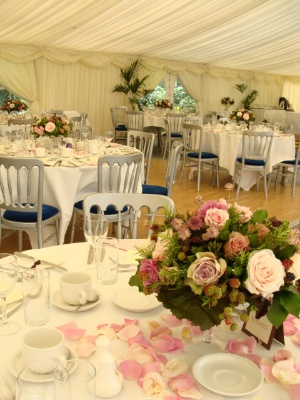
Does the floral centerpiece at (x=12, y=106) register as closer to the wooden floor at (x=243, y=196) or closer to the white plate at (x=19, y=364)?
the wooden floor at (x=243, y=196)

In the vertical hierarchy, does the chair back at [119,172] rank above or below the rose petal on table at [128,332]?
above

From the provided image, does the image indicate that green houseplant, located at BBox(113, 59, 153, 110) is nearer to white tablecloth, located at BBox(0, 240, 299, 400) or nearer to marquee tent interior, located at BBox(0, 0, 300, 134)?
marquee tent interior, located at BBox(0, 0, 300, 134)

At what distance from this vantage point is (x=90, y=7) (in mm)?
8188

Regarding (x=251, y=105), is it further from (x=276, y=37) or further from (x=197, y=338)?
(x=197, y=338)

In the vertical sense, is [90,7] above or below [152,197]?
above

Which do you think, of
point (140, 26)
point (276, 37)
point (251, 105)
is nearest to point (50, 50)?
point (140, 26)

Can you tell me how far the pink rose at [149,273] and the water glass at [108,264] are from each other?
0.48 meters

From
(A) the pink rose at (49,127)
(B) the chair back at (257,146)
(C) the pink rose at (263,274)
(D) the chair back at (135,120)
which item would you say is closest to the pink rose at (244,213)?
(C) the pink rose at (263,274)

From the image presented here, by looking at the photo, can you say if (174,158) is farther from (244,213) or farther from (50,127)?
(244,213)

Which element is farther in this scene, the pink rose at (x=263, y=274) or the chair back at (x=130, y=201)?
the chair back at (x=130, y=201)

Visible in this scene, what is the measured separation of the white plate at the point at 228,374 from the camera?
1.18m

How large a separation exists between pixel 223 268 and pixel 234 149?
6.11 metres

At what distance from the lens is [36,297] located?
1447mm

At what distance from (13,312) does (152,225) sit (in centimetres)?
52
